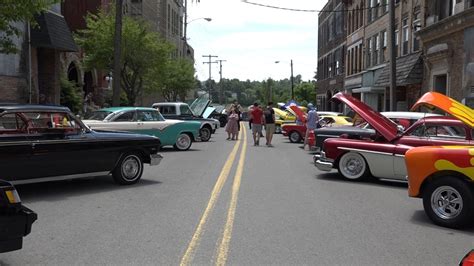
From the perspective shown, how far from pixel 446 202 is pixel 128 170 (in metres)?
6.01

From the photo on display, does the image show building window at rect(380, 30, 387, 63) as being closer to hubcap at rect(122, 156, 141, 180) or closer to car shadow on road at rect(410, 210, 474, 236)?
hubcap at rect(122, 156, 141, 180)

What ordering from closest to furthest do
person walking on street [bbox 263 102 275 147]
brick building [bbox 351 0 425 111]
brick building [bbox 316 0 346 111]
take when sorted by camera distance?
person walking on street [bbox 263 102 275 147], brick building [bbox 351 0 425 111], brick building [bbox 316 0 346 111]

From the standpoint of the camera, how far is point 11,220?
4727 mm

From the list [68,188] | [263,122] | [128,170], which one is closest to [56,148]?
[68,188]

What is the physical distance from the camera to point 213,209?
8.06 metres

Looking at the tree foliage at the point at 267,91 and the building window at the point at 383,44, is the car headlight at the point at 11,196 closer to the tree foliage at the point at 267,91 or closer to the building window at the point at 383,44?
the building window at the point at 383,44

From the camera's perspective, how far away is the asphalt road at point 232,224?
566 centimetres

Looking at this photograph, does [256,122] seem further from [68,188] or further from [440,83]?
[68,188]

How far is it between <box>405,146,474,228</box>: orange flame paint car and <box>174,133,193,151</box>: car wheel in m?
11.9

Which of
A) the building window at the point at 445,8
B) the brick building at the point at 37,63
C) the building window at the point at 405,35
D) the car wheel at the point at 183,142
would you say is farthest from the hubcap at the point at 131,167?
the building window at the point at 405,35

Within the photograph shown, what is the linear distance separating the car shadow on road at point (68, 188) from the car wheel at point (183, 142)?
7.42m

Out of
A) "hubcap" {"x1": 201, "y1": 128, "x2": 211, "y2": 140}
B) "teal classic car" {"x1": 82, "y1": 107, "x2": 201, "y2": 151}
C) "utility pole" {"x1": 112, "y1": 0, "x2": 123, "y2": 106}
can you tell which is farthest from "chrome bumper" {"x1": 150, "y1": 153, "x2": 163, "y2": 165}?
"hubcap" {"x1": 201, "y1": 128, "x2": 211, "y2": 140}

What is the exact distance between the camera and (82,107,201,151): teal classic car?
15.9 metres

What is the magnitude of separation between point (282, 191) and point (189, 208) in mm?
2400
